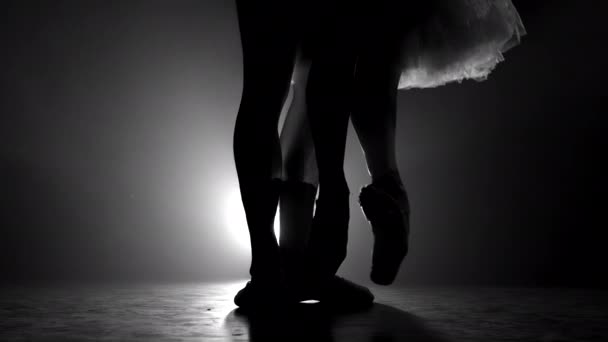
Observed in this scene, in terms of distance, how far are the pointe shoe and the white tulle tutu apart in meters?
0.44

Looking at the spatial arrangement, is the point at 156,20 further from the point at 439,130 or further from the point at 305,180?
the point at 305,180

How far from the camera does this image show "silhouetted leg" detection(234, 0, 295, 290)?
989 mm

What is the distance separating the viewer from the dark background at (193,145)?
253 centimetres

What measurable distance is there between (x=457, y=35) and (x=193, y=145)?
1965 mm

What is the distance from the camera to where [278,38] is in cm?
101

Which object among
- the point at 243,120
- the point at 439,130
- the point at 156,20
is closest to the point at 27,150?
the point at 156,20

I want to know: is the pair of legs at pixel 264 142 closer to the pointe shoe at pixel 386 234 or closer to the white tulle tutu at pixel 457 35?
the pointe shoe at pixel 386 234

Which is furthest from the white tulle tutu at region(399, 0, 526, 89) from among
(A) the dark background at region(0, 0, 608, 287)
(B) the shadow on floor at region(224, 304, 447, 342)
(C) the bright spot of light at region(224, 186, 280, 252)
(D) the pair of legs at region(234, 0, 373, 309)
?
(C) the bright spot of light at region(224, 186, 280, 252)

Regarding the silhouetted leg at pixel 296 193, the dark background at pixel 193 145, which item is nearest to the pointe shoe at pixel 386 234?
the silhouetted leg at pixel 296 193

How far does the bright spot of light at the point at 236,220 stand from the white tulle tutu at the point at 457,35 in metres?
1.75

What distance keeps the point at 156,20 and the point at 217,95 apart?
54 centimetres

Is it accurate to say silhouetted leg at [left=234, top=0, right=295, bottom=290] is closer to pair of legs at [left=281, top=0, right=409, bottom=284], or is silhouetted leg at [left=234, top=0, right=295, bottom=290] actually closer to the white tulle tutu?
pair of legs at [left=281, top=0, right=409, bottom=284]

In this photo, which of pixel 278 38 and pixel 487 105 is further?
pixel 487 105

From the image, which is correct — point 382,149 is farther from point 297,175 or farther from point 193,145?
→ point 193,145
